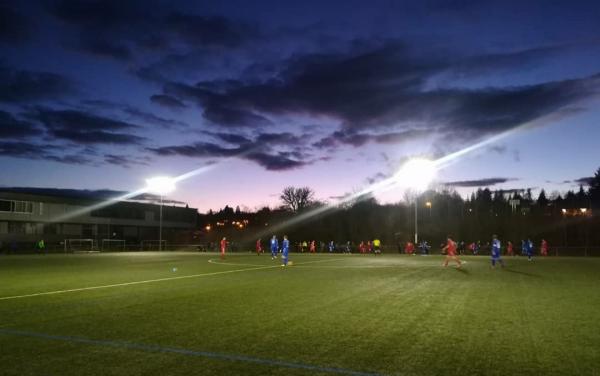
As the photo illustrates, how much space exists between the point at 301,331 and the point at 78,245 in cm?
6931

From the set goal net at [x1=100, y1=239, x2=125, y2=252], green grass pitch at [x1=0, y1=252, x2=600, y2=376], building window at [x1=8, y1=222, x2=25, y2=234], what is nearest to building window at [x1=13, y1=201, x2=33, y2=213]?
building window at [x1=8, y1=222, x2=25, y2=234]

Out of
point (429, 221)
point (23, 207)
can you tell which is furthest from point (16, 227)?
point (429, 221)

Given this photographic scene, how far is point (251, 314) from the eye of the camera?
11398 mm

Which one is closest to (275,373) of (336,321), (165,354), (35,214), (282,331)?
(165,354)

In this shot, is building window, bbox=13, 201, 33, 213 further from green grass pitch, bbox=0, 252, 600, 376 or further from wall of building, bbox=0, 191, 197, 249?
green grass pitch, bbox=0, 252, 600, 376

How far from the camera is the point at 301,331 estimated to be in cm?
938

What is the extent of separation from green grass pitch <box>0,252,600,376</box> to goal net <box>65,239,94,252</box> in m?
54.2

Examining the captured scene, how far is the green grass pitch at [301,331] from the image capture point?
7000 mm

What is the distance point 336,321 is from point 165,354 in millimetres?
3975

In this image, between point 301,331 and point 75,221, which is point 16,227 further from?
point 301,331

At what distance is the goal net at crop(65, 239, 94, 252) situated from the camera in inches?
2639

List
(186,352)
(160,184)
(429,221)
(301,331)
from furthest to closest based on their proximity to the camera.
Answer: (429,221)
(160,184)
(301,331)
(186,352)

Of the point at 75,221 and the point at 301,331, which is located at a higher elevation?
the point at 75,221

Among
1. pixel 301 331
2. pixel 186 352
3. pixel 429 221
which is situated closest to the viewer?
pixel 186 352
